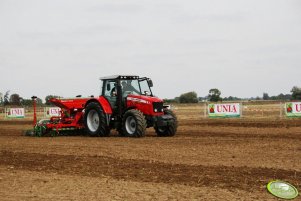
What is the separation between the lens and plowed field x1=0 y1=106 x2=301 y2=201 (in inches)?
277

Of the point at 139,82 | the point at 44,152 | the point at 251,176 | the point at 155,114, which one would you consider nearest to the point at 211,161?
the point at 251,176

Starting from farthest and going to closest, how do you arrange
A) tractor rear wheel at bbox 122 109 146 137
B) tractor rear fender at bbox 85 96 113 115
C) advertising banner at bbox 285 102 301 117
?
advertising banner at bbox 285 102 301 117 → tractor rear fender at bbox 85 96 113 115 → tractor rear wheel at bbox 122 109 146 137

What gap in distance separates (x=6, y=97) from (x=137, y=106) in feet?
238

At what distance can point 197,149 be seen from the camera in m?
12.1

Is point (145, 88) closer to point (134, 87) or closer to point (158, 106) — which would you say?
point (134, 87)

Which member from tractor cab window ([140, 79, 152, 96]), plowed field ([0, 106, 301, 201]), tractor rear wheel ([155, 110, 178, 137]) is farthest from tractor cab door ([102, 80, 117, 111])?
plowed field ([0, 106, 301, 201])

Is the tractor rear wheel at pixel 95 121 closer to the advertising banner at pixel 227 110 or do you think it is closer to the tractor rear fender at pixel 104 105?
the tractor rear fender at pixel 104 105

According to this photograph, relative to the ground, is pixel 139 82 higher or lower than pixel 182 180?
higher

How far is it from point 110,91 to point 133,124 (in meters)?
1.69

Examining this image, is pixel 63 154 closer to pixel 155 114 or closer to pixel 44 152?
pixel 44 152

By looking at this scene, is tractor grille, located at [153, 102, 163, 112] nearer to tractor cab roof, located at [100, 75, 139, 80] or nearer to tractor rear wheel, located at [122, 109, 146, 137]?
tractor rear wheel, located at [122, 109, 146, 137]

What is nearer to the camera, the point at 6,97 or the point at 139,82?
the point at 139,82

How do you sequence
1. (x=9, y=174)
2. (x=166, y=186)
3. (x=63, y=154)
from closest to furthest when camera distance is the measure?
(x=166, y=186) → (x=9, y=174) → (x=63, y=154)

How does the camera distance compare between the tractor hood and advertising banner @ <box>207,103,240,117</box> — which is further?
advertising banner @ <box>207,103,240,117</box>
